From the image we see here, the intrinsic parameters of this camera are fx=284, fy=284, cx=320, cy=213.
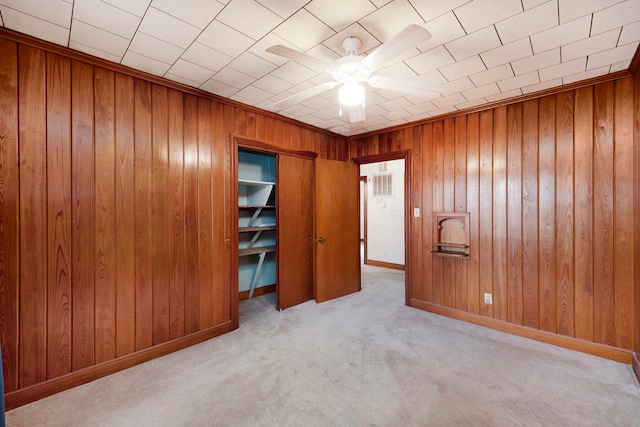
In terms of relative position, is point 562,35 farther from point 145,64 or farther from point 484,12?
point 145,64

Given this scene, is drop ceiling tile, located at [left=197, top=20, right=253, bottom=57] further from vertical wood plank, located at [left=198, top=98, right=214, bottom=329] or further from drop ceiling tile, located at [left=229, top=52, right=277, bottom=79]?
vertical wood plank, located at [left=198, top=98, right=214, bottom=329]

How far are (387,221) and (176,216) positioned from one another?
4.70 metres

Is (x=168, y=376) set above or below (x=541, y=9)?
below

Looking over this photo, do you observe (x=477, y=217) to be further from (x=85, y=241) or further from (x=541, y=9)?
(x=85, y=241)

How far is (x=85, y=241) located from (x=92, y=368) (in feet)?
3.25

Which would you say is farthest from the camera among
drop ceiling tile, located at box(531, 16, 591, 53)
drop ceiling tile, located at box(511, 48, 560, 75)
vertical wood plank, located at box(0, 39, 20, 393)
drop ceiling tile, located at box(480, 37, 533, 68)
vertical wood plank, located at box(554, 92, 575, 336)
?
vertical wood plank, located at box(554, 92, 575, 336)

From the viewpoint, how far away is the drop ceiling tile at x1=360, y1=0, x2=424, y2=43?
1.62 meters

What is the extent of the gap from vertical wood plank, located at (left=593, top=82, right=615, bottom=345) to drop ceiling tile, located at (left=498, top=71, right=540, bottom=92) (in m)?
0.59

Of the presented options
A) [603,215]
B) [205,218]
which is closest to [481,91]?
[603,215]

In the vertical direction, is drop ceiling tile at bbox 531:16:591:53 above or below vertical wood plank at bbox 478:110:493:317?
above

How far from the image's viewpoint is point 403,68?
90.9 inches

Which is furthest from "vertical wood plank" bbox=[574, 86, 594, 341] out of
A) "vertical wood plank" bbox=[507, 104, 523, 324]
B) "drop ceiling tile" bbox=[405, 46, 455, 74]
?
"drop ceiling tile" bbox=[405, 46, 455, 74]

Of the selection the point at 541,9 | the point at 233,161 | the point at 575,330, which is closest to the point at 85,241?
the point at 233,161

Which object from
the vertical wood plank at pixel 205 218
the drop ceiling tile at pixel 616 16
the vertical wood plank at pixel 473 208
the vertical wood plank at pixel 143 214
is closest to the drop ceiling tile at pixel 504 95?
the vertical wood plank at pixel 473 208
